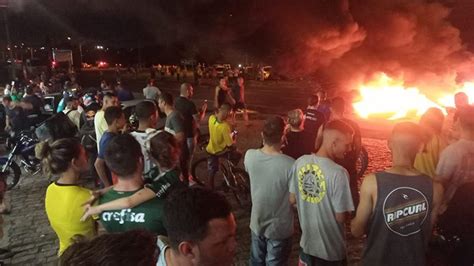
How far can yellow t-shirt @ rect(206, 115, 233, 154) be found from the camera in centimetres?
729

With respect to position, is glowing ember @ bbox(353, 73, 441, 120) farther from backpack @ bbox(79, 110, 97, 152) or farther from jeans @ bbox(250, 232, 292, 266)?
jeans @ bbox(250, 232, 292, 266)

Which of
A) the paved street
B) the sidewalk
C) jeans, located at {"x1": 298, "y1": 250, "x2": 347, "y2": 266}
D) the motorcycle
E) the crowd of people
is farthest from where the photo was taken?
the motorcycle

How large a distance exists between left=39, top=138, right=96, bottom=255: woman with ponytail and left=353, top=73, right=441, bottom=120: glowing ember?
12.8 m

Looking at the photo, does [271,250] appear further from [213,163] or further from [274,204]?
[213,163]

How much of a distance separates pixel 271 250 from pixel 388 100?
12303 millimetres

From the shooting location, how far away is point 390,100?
14898 millimetres

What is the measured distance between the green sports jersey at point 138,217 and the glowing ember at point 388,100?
12.9m

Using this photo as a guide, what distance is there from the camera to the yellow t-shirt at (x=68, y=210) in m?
3.06

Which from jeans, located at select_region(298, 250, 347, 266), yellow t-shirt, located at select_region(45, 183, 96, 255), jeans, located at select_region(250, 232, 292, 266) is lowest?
jeans, located at select_region(250, 232, 292, 266)

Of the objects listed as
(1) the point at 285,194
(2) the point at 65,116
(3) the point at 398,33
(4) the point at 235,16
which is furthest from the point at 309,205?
(3) the point at 398,33

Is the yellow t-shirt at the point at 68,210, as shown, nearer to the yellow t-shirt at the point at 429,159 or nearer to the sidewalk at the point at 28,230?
the sidewalk at the point at 28,230

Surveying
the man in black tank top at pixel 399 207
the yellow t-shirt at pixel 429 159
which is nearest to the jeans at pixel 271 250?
the man in black tank top at pixel 399 207

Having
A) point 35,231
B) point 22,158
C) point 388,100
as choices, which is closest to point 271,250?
point 35,231

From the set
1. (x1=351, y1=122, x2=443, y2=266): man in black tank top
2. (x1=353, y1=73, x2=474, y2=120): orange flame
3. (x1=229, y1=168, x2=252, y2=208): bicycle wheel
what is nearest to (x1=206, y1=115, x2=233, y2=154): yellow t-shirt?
(x1=229, y1=168, x2=252, y2=208): bicycle wheel
